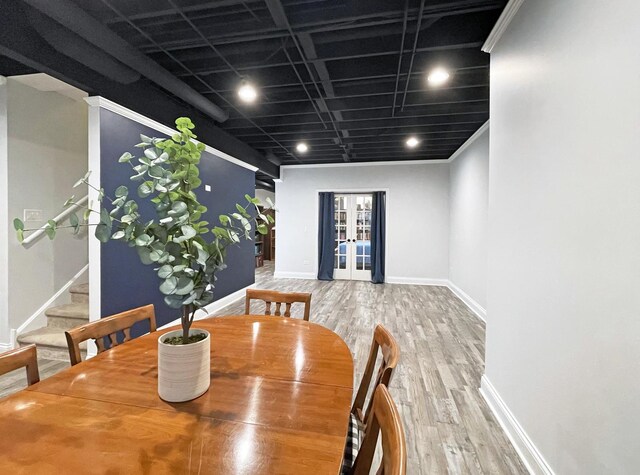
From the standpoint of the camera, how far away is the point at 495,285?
7.04ft

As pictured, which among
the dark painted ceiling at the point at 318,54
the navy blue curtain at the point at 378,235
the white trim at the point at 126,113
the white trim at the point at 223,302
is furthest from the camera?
the navy blue curtain at the point at 378,235

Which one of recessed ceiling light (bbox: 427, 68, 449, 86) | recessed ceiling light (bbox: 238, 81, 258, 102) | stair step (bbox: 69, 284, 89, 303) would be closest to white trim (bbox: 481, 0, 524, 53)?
recessed ceiling light (bbox: 427, 68, 449, 86)

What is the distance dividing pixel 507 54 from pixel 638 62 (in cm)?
124

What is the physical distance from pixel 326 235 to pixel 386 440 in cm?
623

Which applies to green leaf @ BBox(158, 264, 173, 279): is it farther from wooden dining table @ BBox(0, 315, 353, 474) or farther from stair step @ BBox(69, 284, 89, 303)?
stair step @ BBox(69, 284, 89, 303)

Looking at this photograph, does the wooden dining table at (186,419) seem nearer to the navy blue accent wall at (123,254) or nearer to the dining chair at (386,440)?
the dining chair at (386,440)

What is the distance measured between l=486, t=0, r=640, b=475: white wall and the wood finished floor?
29 cm

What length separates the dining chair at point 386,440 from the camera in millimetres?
567

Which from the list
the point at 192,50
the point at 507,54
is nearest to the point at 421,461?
the point at 507,54

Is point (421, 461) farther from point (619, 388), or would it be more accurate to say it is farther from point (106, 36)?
point (106, 36)

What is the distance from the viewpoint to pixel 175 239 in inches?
32.8

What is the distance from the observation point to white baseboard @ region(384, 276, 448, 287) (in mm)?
6383

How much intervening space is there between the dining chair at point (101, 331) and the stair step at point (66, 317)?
2.01 metres

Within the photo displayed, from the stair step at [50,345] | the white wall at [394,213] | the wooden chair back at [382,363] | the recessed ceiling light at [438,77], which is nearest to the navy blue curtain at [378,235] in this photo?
the white wall at [394,213]
